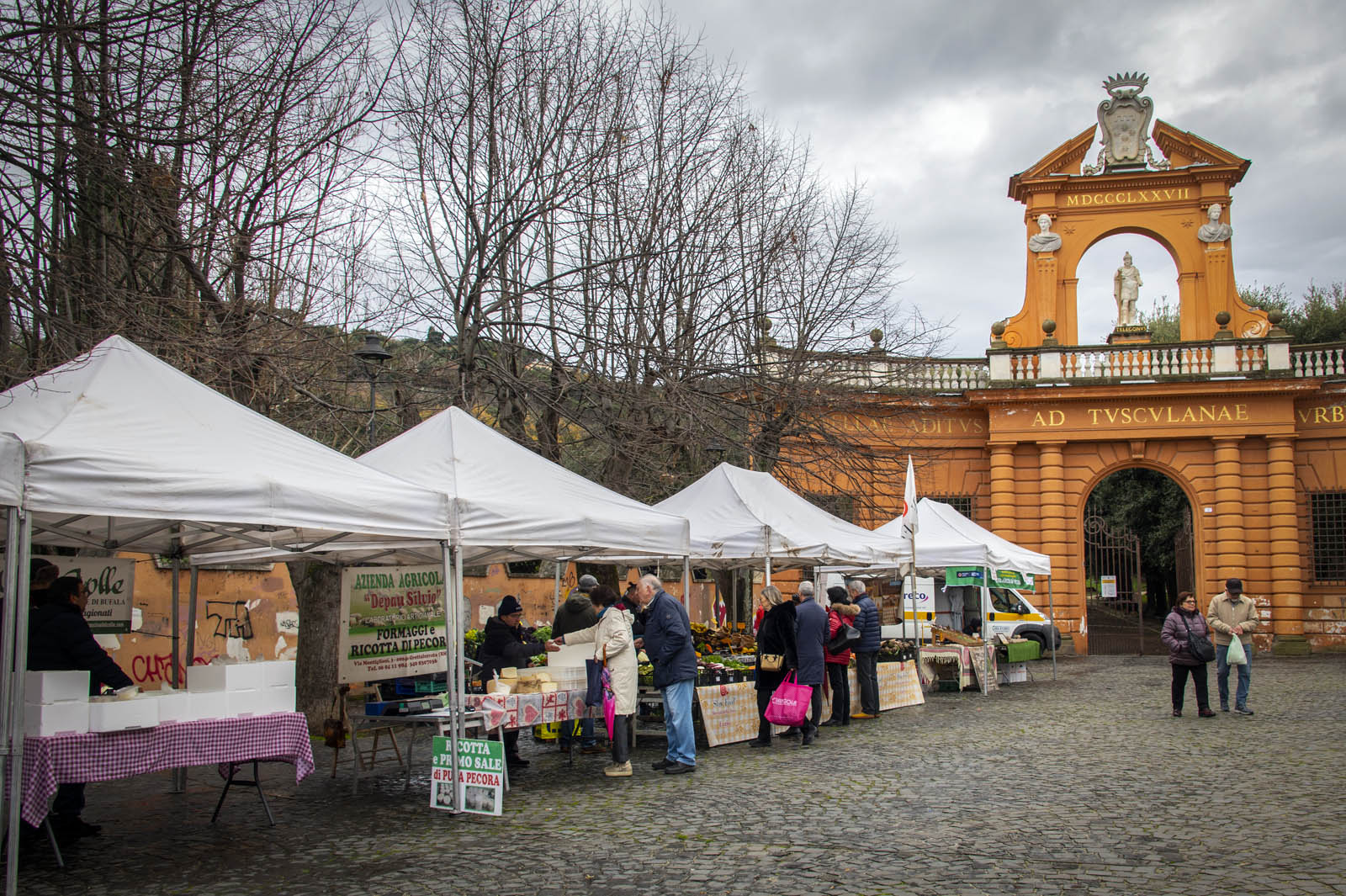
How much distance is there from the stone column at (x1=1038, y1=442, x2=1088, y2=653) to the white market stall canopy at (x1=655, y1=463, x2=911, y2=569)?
1174 centimetres

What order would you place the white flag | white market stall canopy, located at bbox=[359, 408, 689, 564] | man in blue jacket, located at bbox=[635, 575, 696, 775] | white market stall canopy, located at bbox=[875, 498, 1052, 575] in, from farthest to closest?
white market stall canopy, located at bbox=[875, 498, 1052, 575] → the white flag → man in blue jacket, located at bbox=[635, 575, 696, 775] → white market stall canopy, located at bbox=[359, 408, 689, 564]

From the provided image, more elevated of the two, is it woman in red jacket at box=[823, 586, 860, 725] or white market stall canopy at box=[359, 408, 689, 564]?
white market stall canopy at box=[359, 408, 689, 564]

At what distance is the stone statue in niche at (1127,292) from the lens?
29766 millimetres

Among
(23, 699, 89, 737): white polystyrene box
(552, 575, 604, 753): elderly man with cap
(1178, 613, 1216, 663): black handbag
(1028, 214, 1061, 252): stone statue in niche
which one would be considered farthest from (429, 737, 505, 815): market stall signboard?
(1028, 214, 1061, 252): stone statue in niche

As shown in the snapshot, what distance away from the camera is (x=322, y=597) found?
1269 cm

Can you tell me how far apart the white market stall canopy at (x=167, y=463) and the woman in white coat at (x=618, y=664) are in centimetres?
212

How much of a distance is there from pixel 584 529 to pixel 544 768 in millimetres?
2632

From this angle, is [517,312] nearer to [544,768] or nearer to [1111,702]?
[544,768]

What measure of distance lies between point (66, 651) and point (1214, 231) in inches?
1073

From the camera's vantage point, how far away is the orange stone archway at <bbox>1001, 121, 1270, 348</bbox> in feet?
90.3

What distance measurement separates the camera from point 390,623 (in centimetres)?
1079

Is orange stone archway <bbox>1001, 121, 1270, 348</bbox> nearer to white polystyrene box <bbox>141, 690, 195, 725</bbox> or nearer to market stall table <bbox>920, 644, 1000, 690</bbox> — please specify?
market stall table <bbox>920, 644, 1000, 690</bbox>

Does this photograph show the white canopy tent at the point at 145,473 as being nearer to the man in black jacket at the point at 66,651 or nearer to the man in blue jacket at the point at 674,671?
the man in black jacket at the point at 66,651

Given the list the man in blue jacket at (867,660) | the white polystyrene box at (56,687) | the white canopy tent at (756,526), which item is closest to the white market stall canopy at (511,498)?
the white canopy tent at (756,526)
